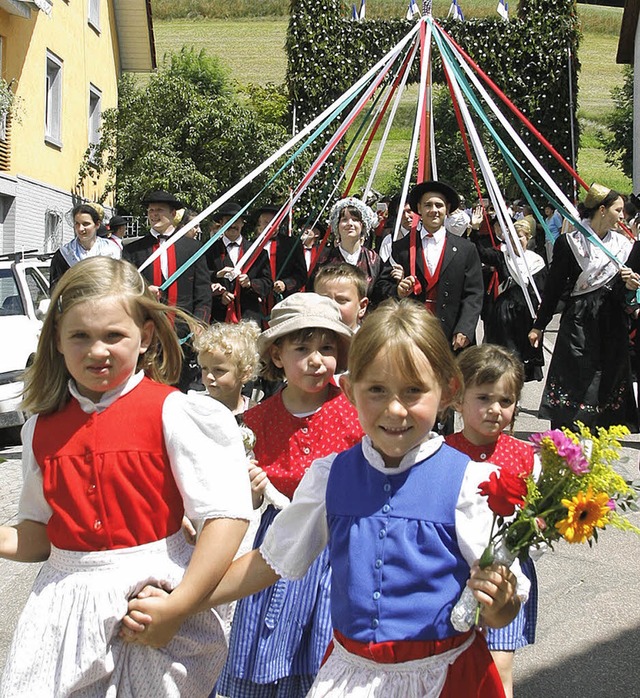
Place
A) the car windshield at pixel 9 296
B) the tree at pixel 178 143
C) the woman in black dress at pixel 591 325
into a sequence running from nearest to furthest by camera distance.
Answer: the woman in black dress at pixel 591 325, the car windshield at pixel 9 296, the tree at pixel 178 143

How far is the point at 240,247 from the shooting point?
9180 mm

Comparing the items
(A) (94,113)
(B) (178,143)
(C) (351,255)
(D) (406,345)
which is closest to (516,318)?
(C) (351,255)

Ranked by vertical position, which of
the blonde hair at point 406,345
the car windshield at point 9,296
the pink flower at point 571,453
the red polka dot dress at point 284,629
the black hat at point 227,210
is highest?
the blonde hair at point 406,345

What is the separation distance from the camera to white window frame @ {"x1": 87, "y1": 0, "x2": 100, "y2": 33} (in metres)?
21.1

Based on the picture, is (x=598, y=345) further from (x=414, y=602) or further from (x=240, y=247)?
(x=414, y=602)

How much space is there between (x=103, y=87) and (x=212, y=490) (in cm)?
2188

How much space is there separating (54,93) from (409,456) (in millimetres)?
18665

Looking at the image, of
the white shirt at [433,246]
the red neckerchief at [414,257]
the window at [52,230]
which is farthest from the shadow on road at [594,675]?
the window at [52,230]

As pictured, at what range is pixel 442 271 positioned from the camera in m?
6.46

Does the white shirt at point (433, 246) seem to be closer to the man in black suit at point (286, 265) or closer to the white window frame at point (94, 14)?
the man in black suit at point (286, 265)

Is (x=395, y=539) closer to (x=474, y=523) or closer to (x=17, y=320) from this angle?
(x=474, y=523)

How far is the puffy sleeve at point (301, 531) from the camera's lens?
215 centimetres

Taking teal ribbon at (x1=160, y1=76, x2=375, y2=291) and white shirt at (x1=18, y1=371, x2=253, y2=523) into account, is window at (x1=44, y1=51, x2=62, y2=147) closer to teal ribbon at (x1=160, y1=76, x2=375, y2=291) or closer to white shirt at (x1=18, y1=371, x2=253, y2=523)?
teal ribbon at (x1=160, y1=76, x2=375, y2=291)

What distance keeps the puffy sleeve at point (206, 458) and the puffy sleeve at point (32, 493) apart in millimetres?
348
